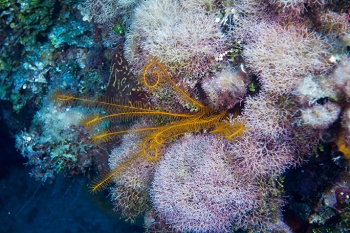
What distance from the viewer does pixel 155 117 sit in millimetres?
3682

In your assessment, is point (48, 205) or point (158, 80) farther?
point (48, 205)

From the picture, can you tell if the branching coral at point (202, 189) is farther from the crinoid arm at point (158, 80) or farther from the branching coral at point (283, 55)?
the branching coral at point (283, 55)

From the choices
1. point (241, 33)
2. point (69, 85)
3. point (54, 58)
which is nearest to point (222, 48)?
point (241, 33)

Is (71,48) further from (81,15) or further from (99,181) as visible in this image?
(99,181)

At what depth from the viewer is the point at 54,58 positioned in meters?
5.46

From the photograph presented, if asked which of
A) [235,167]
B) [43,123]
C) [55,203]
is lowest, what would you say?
[55,203]

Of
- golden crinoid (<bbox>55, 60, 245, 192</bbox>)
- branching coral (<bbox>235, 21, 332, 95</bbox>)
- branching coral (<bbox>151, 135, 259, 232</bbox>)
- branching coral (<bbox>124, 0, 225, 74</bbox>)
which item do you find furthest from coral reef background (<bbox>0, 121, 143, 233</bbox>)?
branching coral (<bbox>235, 21, 332, 95</bbox>)

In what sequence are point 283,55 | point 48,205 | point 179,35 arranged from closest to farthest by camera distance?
point 283,55 < point 179,35 < point 48,205

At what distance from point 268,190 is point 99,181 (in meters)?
2.34

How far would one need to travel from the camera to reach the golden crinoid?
3.20 meters

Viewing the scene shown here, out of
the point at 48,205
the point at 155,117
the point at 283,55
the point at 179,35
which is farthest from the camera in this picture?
the point at 48,205

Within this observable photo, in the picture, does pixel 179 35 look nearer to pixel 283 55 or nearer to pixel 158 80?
pixel 158 80

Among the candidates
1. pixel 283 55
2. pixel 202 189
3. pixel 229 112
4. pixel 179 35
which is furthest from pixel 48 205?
pixel 283 55

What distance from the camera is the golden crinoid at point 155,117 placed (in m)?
3.20
